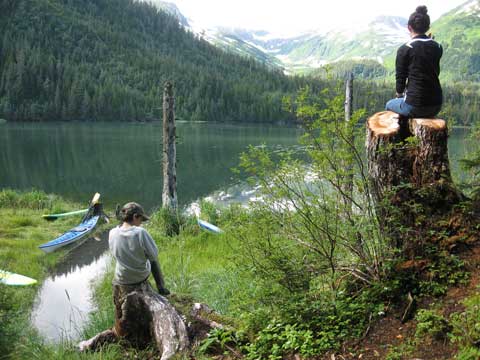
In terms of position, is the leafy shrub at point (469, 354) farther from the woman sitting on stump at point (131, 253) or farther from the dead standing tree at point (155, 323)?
the woman sitting on stump at point (131, 253)

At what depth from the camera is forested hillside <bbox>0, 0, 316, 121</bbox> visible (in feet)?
357

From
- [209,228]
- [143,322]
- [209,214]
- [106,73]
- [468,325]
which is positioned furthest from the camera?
[106,73]

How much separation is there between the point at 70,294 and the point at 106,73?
136 m

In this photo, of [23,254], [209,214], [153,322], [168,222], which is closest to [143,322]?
[153,322]

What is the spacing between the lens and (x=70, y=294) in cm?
1105

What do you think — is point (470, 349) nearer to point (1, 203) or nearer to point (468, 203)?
point (468, 203)

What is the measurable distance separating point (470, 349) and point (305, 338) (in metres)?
1.53

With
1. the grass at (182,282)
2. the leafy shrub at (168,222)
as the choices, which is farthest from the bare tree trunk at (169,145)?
the grass at (182,282)

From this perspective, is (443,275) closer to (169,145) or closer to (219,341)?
(219,341)

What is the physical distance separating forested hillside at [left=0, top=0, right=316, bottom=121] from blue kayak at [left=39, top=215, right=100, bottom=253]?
76.0 meters

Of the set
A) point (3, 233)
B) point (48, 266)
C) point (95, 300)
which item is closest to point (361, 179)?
point (95, 300)

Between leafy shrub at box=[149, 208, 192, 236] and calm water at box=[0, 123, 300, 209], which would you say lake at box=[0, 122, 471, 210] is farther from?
leafy shrub at box=[149, 208, 192, 236]

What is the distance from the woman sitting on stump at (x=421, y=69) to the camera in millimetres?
4844

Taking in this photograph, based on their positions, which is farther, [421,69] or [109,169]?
[109,169]
